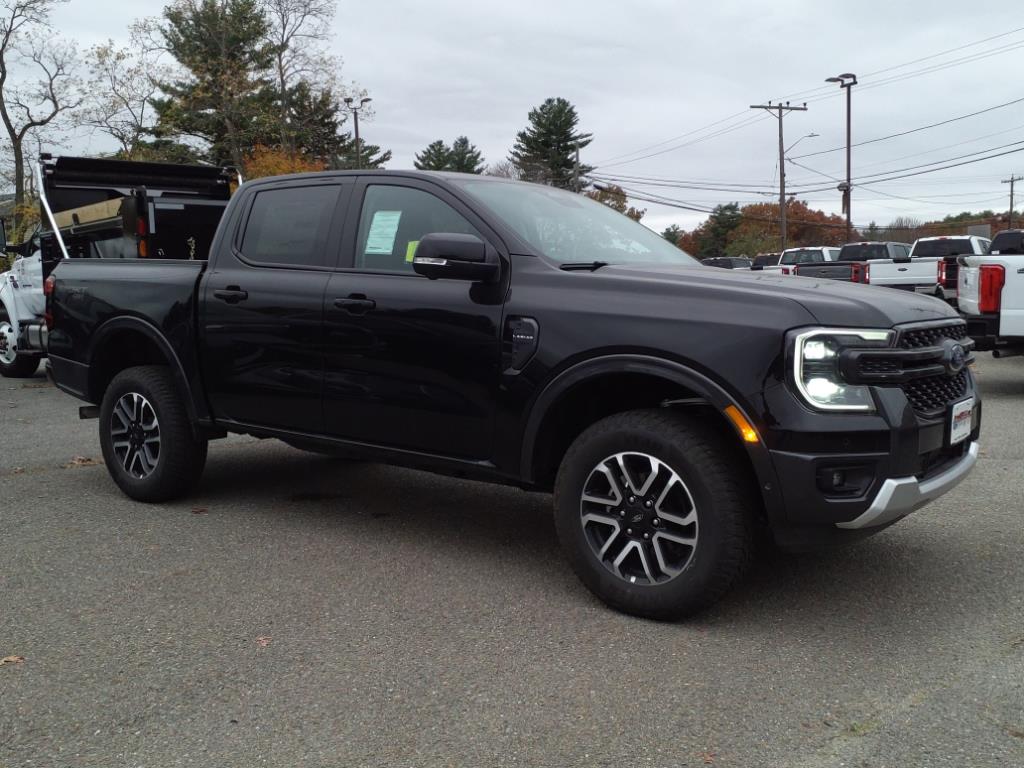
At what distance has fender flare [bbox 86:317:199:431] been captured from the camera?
17.5 feet

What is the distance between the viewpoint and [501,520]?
5.37m

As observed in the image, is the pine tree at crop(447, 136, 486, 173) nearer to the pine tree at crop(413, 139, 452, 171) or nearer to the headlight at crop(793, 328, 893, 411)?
the pine tree at crop(413, 139, 452, 171)

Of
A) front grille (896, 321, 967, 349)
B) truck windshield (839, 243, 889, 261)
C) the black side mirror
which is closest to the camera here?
front grille (896, 321, 967, 349)

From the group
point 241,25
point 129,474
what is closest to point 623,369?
point 129,474

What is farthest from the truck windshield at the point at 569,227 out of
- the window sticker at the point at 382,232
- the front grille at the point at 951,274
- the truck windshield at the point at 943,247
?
the truck windshield at the point at 943,247

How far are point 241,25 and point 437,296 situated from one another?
139 feet

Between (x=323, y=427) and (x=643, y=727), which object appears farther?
(x=323, y=427)

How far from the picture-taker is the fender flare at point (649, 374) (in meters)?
3.42

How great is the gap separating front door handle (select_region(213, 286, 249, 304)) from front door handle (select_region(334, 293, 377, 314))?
2.33 ft

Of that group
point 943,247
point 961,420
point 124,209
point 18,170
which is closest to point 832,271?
point 943,247

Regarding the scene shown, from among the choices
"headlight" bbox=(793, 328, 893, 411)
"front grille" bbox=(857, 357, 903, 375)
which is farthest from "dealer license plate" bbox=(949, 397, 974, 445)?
"headlight" bbox=(793, 328, 893, 411)

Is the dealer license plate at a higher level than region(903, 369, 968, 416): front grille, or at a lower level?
lower

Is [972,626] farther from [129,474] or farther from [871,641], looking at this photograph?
[129,474]

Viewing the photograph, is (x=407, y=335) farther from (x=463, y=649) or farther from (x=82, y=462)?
(x=82, y=462)
